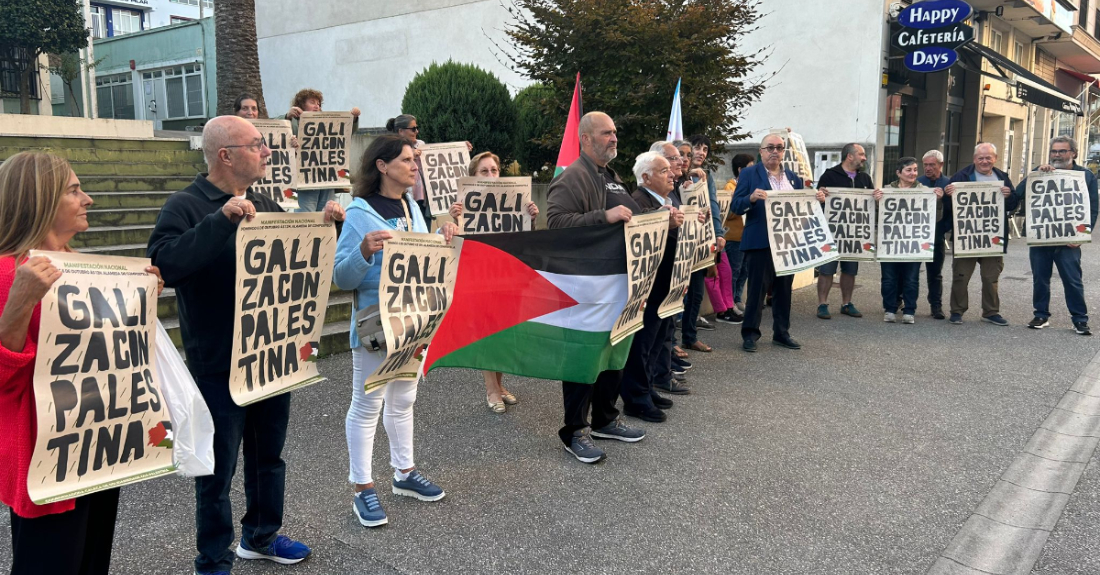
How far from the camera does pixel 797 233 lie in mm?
7805

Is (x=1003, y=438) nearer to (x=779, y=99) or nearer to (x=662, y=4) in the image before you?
(x=662, y=4)

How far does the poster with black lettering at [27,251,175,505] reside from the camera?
238cm

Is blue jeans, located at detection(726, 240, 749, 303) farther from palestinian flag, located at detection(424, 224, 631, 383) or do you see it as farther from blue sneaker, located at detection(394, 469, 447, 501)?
blue sneaker, located at detection(394, 469, 447, 501)

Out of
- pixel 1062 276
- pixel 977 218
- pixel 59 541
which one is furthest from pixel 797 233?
pixel 59 541

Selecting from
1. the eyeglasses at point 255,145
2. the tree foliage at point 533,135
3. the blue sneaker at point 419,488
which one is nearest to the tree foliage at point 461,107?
the tree foliage at point 533,135

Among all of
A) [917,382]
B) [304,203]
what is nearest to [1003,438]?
[917,382]

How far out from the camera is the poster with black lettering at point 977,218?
9078mm

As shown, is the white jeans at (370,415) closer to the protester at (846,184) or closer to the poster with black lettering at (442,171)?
the poster with black lettering at (442,171)

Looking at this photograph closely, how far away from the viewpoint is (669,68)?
960 centimetres

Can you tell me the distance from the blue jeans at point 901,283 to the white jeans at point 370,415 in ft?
23.2

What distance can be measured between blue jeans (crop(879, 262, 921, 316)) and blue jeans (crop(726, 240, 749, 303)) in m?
1.66

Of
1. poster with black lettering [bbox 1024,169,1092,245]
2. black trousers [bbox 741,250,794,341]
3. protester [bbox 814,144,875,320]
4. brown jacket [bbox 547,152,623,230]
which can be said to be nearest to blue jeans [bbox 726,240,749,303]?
protester [bbox 814,144,875,320]

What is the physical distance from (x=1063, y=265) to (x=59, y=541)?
9.51 m

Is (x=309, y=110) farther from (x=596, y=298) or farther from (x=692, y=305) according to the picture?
(x=692, y=305)
